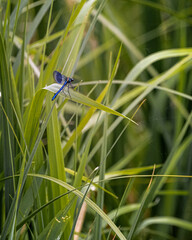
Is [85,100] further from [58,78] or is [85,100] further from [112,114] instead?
[112,114]

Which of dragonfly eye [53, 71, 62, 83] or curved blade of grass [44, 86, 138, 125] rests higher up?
dragonfly eye [53, 71, 62, 83]

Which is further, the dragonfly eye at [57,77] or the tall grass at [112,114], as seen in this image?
the tall grass at [112,114]

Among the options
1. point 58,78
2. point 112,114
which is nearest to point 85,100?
point 58,78

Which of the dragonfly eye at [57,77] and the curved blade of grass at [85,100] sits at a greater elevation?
the dragonfly eye at [57,77]

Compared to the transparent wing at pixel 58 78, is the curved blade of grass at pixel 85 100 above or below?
below

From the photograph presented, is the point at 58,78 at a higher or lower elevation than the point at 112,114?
higher

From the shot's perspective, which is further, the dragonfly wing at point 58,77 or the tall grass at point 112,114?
the tall grass at point 112,114

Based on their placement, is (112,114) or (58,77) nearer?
(58,77)

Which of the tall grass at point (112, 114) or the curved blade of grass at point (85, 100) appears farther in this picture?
the tall grass at point (112, 114)

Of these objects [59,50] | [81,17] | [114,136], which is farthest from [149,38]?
[59,50]
